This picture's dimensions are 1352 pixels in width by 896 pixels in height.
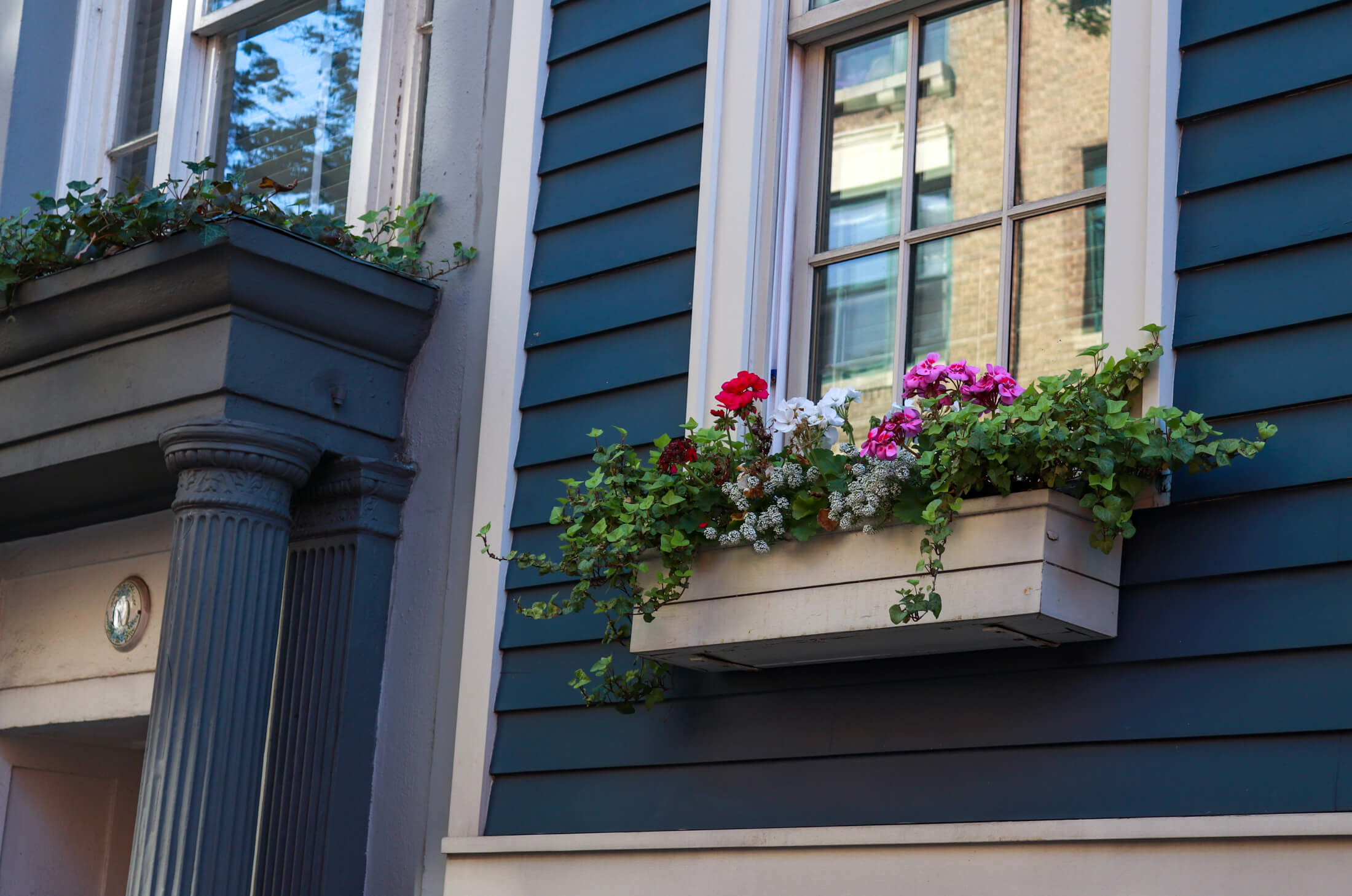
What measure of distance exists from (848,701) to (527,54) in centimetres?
210

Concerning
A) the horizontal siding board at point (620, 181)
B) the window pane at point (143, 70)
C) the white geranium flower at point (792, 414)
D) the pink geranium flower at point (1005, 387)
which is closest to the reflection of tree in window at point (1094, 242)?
the pink geranium flower at point (1005, 387)

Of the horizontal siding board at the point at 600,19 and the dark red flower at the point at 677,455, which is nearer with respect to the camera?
the dark red flower at the point at 677,455

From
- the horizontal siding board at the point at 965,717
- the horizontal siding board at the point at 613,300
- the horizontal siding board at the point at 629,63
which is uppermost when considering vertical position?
the horizontal siding board at the point at 629,63

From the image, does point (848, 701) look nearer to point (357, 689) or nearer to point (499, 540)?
point (499, 540)

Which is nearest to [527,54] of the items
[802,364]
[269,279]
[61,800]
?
[269,279]

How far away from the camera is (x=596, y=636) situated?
3.72m

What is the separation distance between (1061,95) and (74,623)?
12.0 feet

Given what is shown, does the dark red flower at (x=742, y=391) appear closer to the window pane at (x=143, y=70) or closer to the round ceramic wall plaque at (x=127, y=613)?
the round ceramic wall plaque at (x=127, y=613)

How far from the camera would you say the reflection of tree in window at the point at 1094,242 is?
10.6 ft

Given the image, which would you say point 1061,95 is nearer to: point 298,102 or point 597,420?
point 597,420

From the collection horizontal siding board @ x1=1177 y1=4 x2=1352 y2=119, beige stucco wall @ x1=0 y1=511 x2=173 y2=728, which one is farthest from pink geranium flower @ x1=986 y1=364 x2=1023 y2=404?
beige stucco wall @ x1=0 y1=511 x2=173 y2=728

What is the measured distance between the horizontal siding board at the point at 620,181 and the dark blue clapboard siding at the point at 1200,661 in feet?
3.89

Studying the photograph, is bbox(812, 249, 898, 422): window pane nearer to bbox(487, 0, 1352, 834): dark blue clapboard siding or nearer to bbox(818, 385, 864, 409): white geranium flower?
bbox(818, 385, 864, 409): white geranium flower

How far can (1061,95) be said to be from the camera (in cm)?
344
